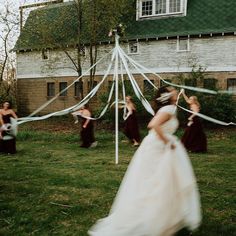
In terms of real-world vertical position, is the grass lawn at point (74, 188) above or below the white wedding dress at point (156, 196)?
below

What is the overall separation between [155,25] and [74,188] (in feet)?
66.4

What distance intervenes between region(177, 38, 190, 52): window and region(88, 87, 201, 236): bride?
20.3 metres

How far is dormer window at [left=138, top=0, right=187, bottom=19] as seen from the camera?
1006 inches

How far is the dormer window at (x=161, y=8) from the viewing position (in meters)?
25.6

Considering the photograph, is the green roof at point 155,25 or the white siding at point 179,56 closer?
A: the white siding at point 179,56

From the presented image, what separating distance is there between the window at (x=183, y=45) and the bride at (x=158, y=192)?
20255 mm

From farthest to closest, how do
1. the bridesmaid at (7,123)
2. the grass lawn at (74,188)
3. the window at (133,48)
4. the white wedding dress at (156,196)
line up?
the window at (133,48) → the bridesmaid at (7,123) → the grass lawn at (74,188) → the white wedding dress at (156,196)

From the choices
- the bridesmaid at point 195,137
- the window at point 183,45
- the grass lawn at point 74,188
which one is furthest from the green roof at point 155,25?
the bridesmaid at point 195,137

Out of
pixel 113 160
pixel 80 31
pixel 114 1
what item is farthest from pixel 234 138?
pixel 80 31

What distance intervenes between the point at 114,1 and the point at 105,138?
365 inches

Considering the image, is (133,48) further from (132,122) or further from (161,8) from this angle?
(132,122)

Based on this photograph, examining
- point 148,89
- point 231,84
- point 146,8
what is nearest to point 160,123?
point 148,89

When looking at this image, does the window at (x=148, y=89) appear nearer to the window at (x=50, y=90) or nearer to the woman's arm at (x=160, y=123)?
the window at (x=50, y=90)

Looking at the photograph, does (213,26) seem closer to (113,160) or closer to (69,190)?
(113,160)
